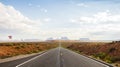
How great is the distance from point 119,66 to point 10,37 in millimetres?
26513

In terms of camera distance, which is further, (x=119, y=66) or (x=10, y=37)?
(x=10, y=37)

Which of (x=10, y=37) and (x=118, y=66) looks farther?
(x=10, y=37)

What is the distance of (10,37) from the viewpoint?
43031 mm

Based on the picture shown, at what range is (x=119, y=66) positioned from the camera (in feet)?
67.8

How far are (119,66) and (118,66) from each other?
8 cm

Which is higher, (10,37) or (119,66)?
(10,37)

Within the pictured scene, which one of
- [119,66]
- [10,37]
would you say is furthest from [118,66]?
[10,37]

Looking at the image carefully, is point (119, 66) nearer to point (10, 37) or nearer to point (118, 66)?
point (118, 66)

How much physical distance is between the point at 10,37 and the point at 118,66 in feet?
86.8

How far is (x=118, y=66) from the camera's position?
20688 mm
